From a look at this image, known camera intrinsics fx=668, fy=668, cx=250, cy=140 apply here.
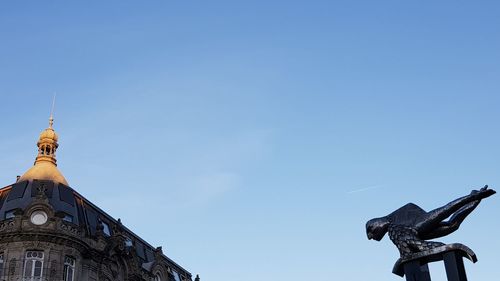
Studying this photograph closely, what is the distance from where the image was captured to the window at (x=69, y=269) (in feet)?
144

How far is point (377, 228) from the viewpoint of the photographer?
1473 centimetres

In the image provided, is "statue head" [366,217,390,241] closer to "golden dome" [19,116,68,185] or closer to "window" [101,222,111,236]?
"window" [101,222,111,236]

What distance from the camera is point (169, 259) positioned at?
60.7 metres

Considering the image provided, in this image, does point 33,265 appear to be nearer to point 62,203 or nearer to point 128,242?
point 62,203

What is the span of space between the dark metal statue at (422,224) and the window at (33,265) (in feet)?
109

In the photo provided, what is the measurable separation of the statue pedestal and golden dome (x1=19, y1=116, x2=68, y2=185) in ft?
139

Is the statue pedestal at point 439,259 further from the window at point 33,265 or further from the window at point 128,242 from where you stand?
A: the window at point 128,242

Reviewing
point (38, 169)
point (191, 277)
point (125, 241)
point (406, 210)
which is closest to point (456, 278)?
point (406, 210)

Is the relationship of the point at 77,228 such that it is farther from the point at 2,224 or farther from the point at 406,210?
the point at 406,210

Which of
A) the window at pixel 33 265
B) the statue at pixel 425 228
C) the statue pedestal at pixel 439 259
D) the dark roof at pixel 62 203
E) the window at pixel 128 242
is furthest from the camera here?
the window at pixel 128 242

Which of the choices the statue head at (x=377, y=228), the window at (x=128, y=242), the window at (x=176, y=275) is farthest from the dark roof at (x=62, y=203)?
the statue head at (x=377, y=228)

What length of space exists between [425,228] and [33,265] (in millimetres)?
34743

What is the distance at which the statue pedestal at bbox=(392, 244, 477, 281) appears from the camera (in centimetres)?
1322

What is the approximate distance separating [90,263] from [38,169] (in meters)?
11.5
